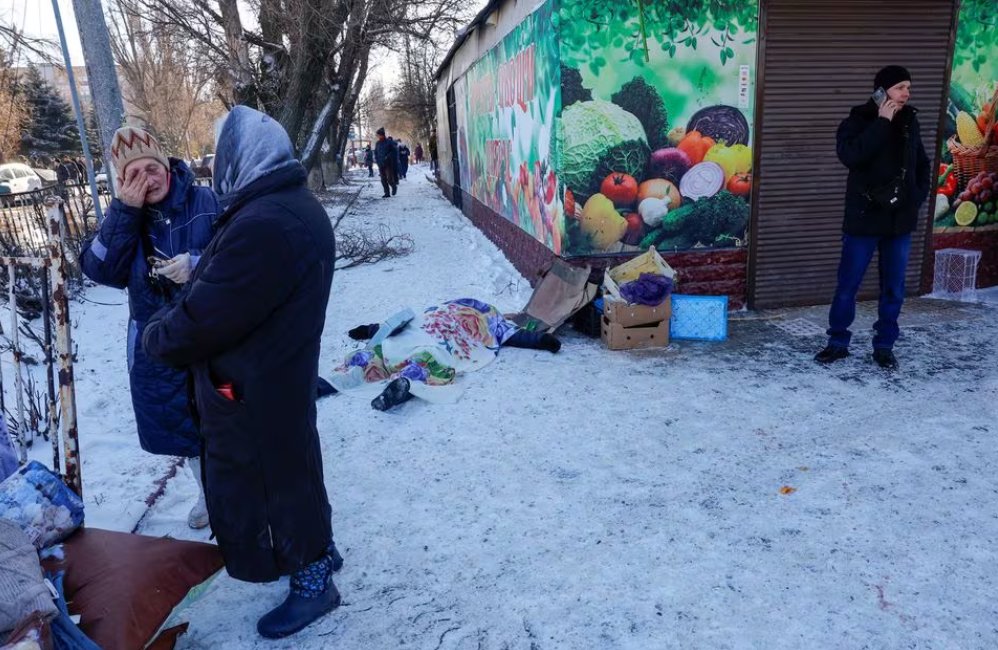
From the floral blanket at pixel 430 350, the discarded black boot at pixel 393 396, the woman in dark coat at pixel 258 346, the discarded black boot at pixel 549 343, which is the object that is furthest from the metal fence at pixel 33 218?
the woman in dark coat at pixel 258 346

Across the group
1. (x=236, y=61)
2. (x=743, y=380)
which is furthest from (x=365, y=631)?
(x=236, y=61)

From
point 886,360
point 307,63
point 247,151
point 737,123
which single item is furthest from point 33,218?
point 886,360

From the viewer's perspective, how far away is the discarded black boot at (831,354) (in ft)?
15.7

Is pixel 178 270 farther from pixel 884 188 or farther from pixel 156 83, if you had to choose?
pixel 156 83

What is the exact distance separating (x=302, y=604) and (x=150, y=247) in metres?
1.52

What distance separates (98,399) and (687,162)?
497 centimetres

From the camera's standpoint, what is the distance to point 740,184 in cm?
592

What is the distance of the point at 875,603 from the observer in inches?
95.7

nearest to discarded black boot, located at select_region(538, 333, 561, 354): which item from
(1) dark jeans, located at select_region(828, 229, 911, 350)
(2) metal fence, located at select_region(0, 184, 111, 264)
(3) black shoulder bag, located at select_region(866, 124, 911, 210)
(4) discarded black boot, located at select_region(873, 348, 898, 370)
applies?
(1) dark jeans, located at select_region(828, 229, 911, 350)

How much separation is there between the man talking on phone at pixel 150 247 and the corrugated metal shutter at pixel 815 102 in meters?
4.88

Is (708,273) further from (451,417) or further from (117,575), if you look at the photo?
(117,575)

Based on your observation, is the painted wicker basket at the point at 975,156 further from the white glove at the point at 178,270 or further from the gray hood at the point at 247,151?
the white glove at the point at 178,270

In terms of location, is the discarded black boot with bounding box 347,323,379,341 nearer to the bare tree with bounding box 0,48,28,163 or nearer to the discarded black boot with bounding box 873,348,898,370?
the discarded black boot with bounding box 873,348,898,370

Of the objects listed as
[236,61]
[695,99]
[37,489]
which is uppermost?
[236,61]
